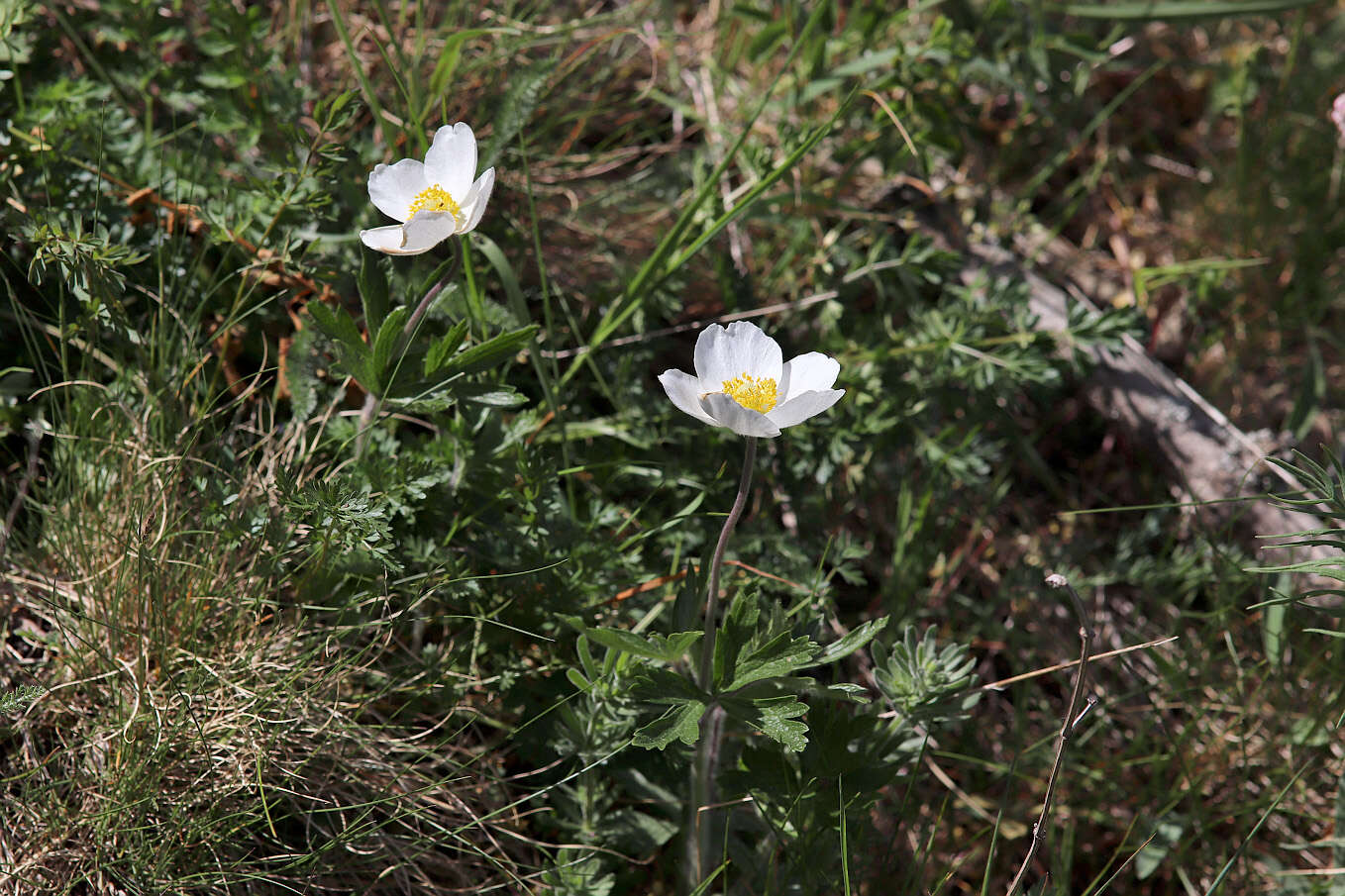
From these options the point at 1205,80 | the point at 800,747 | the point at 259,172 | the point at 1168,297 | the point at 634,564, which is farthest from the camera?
the point at 1205,80

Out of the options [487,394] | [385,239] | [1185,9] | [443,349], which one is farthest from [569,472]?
[1185,9]

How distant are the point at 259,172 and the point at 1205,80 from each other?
336cm

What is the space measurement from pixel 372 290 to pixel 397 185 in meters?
0.21

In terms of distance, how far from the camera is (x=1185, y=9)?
325 cm

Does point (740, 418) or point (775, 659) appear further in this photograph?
point (775, 659)

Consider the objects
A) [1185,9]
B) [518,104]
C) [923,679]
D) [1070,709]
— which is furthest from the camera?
[1185,9]

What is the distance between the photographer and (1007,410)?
119 inches

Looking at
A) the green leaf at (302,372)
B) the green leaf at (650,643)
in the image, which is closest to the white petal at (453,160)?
the green leaf at (302,372)

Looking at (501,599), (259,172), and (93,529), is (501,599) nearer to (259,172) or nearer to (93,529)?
(93,529)

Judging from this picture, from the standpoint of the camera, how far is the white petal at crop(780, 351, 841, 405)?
Answer: 1862mm

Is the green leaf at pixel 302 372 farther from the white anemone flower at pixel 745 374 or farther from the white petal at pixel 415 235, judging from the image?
the white anemone flower at pixel 745 374

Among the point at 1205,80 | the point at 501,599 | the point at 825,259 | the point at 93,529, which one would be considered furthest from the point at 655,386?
the point at 1205,80

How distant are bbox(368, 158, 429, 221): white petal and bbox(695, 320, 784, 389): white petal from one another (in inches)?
25.4

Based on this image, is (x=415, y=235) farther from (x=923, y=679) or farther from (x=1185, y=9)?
(x=1185, y=9)
